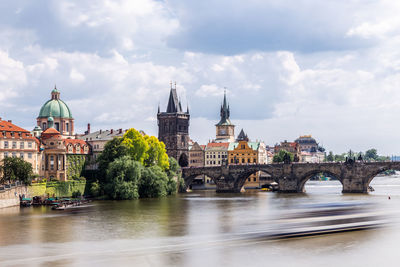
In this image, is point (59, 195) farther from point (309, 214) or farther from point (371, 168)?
point (371, 168)

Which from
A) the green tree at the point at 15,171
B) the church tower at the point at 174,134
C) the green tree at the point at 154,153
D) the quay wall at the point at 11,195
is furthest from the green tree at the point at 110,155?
the church tower at the point at 174,134

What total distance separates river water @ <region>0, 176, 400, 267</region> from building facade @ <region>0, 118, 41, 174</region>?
3229 centimetres

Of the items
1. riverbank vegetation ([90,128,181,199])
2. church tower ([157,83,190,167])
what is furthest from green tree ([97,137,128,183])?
church tower ([157,83,190,167])

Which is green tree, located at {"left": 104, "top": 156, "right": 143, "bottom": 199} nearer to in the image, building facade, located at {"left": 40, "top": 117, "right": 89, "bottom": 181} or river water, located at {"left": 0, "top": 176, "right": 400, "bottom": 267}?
building facade, located at {"left": 40, "top": 117, "right": 89, "bottom": 181}

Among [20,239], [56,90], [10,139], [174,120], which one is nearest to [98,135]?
[56,90]

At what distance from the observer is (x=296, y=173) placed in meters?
146

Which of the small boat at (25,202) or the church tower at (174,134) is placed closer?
the small boat at (25,202)

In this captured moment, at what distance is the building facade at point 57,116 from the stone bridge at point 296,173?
35.8 m

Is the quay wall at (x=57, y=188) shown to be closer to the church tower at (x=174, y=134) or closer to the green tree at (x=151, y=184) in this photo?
the green tree at (x=151, y=184)

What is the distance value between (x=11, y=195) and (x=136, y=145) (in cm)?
3507

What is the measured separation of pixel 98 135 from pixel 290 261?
129149mm

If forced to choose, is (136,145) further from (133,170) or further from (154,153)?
(133,170)

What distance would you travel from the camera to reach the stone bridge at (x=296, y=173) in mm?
135000

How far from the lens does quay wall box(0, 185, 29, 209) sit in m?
93.0
